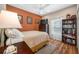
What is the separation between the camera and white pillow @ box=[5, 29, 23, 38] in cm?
148

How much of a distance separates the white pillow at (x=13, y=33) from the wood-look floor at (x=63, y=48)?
1.90 feet

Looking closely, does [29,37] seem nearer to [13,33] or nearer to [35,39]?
[35,39]

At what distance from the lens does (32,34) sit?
1.55 metres

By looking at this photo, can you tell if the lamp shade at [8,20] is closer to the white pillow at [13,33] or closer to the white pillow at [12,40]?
the white pillow at [13,33]

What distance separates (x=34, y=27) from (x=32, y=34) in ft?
0.46

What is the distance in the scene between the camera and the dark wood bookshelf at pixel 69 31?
1.56 metres

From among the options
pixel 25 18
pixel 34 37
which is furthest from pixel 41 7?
pixel 34 37

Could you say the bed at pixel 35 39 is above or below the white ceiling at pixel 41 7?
below

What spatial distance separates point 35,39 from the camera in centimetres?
156

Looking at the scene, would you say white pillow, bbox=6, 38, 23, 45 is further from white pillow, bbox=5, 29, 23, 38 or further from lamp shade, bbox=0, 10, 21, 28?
lamp shade, bbox=0, 10, 21, 28

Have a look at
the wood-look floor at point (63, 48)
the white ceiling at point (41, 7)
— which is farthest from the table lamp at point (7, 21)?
the wood-look floor at point (63, 48)

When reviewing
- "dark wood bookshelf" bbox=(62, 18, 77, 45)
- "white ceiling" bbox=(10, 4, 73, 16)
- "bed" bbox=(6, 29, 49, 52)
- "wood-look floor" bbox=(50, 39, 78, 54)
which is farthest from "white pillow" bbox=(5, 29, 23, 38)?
"dark wood bookshelf" bbox=(62, 18, 77, 45)

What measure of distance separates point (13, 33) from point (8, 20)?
0.76ft

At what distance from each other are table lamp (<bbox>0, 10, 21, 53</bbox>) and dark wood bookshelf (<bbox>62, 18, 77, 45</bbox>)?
→ 80 centimetres
